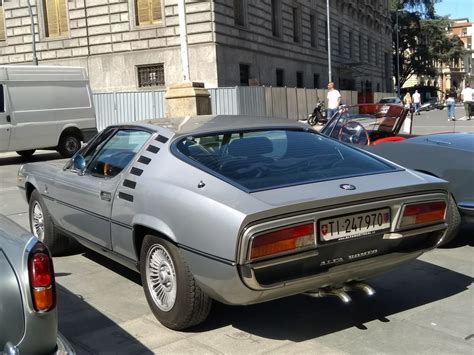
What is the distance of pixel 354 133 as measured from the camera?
7.48m

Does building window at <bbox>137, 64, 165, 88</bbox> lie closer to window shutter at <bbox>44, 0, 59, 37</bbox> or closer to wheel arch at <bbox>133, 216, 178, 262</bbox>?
window shutter at <bbox>44, 0, 59, 37</bbox>

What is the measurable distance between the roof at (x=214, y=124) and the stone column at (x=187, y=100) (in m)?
10.1

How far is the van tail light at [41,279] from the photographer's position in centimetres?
237

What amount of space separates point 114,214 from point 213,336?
1.18 meters

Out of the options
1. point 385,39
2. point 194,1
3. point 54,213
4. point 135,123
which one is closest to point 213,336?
point 135,123

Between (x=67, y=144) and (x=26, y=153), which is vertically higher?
(x=67, y=144)

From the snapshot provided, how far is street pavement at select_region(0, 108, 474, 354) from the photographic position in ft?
11.5

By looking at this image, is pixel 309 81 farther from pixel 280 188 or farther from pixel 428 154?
pixel 280 188

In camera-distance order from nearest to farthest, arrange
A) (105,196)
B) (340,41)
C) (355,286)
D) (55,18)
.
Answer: (355,286) → (105,196) → (55,18) → (340,41)

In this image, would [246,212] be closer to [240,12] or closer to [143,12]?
[143,12]

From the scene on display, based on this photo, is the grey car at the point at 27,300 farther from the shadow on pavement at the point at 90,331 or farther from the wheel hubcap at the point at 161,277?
the wheel hubcap at the point at 161,277

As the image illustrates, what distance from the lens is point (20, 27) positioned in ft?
108

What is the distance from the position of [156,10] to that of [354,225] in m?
28.7

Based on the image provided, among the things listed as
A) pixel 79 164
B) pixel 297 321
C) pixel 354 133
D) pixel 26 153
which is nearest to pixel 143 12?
pixel 26 153
